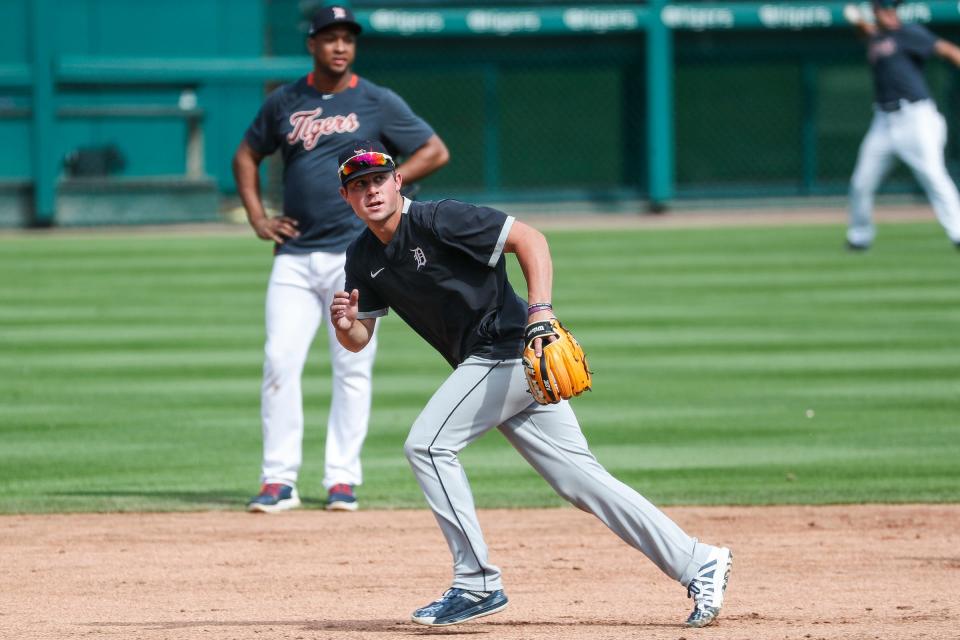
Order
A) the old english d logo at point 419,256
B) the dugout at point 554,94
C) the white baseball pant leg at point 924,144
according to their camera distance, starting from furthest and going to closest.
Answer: the dugout at point 554,94, the white baseball pant leg at point 924,144, the old english d logo at point 419,256

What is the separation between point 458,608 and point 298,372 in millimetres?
2372

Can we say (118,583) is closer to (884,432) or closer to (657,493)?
(657,493)

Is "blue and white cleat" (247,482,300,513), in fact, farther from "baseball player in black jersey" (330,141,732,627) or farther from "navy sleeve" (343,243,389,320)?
"baseball player in black jersey" (330,141,732,627)

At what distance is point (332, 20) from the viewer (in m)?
7.05

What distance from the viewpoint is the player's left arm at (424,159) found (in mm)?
7285

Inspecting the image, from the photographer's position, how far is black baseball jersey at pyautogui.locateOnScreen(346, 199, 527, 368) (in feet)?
16.1

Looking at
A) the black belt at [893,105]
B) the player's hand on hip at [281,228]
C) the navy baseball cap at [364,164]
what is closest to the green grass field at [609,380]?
the player's hand on hip at [281,228]

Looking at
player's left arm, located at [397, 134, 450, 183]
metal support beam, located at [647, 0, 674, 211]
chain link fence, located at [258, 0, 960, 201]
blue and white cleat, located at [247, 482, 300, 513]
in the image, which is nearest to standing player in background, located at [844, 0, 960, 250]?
metal support beam, located at [647, 0, 674, 211]

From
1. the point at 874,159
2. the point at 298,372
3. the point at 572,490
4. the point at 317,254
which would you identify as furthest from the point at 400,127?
the point at 874,159

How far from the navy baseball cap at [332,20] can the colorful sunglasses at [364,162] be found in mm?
2230

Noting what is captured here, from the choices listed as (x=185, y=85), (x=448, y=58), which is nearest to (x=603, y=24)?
(x=448, y=58)

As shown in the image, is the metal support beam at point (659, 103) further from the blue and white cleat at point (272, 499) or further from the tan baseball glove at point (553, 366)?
the tan baseball glove at point (553, 366)

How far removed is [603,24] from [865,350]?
1079 centimetres

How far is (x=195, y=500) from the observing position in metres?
7.42
